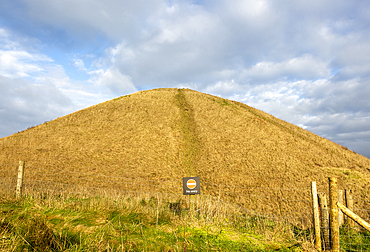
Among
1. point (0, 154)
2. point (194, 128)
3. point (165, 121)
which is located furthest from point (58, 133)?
point (194, 128)

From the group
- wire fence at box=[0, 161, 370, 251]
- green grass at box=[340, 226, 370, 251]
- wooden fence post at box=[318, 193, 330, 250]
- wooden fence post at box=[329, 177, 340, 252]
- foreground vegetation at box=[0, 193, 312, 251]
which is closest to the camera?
foreground vegetation at box=[0, 193, 312, 251]

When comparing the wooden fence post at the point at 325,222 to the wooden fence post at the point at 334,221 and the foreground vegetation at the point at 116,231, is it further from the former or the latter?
the foreground vegetation at the point at 116,231

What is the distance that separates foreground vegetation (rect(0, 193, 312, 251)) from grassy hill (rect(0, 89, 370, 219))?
841cm

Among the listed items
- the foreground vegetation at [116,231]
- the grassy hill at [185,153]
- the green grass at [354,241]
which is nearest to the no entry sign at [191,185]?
the foreground vegetation at [116,231]

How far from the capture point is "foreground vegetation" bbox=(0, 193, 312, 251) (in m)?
4.11

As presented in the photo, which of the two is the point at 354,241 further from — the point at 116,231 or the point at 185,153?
the point at 185,153

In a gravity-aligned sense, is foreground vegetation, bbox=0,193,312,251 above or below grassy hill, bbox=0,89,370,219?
below

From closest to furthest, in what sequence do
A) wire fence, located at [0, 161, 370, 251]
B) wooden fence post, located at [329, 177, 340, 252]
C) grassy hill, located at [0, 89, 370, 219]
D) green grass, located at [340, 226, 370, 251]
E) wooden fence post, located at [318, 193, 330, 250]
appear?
1. wooden fence post, located at [329, 177, 340, 252]
2. wooden fence post, located at [318, 193, 330, 250]
3. green grass, located at [340, 226, 370, 251]
4. wire fence, located at [0, 161, 370, 251]
5. grassy hill, located at [0, 89, 370, 219]

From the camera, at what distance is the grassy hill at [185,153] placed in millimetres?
17364

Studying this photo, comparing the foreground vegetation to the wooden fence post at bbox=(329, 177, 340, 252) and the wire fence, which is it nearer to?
the wooden fence post at bbox=(329, 177, 340, 252)

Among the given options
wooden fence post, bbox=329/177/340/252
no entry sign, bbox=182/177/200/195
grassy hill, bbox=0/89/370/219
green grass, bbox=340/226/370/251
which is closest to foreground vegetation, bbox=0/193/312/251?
wooden fence post, bbox=329/177/340/252

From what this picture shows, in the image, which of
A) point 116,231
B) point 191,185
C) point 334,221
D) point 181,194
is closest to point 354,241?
point 334,221

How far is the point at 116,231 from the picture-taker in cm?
530

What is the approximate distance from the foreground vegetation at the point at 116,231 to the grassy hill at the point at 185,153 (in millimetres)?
8408
